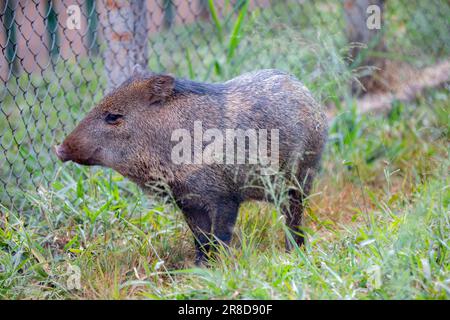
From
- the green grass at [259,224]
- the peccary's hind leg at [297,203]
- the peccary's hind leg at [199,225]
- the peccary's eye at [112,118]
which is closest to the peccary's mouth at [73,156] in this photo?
the peccary's eye at [112,118]

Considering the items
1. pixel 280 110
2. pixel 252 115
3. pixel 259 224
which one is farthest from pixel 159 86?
pixel 259 224

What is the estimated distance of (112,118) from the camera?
3.97 m

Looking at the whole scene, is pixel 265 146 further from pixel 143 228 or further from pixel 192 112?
pixel 143 228

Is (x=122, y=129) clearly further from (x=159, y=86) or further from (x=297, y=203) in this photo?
(x=297, y=203)

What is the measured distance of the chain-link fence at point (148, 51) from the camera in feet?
16.2

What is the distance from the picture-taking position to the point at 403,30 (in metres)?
7.51

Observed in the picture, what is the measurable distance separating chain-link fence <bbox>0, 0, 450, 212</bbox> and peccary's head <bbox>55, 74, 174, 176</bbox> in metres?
0.70

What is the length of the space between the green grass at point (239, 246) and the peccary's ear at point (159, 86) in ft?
2.53

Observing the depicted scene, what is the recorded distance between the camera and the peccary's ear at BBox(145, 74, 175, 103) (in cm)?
395

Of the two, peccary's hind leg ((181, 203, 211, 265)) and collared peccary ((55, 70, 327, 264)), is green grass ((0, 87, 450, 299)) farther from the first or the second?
collared peccary ((55, 70, 327, 264))

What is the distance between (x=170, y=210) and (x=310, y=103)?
3.98 feet

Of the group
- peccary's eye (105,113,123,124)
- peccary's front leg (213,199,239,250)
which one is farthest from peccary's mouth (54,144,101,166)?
peccary's front leg (213,199,239,250)

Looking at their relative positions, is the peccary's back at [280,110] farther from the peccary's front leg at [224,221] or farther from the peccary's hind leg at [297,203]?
the peccary's front leg at [224,221]
